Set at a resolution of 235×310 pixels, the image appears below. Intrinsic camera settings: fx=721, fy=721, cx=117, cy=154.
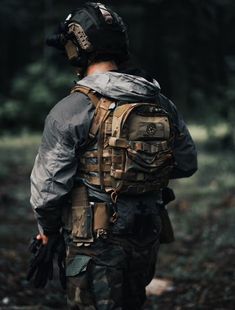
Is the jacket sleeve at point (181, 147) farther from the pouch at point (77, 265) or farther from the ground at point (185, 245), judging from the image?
the ground at point (185, 245)

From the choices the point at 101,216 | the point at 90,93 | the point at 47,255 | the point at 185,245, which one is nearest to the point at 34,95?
the point at 185,245

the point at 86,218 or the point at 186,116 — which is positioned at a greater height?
A: the point at 86,218

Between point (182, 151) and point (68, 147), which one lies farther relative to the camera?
point (182, 151)

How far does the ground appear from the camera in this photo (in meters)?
7.59

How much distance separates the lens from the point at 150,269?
5.08 m

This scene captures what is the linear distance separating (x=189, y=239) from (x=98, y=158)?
19.3 ft

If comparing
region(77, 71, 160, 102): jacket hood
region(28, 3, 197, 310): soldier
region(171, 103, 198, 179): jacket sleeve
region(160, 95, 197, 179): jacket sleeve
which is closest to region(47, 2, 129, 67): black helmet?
region(28, 3, 197, 310): soldier

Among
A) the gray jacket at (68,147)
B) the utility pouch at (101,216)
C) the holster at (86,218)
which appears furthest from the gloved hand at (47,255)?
the utility pouch at (101,216)

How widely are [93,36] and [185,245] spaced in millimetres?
5784

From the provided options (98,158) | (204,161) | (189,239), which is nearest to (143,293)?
(98,158)

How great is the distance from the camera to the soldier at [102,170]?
4.71 meters

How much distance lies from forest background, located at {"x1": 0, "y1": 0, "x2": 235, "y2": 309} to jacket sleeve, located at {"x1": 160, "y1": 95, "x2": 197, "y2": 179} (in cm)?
247

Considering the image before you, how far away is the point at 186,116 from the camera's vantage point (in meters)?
22.6

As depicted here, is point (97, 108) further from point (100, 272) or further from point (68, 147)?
point (100, 272)
